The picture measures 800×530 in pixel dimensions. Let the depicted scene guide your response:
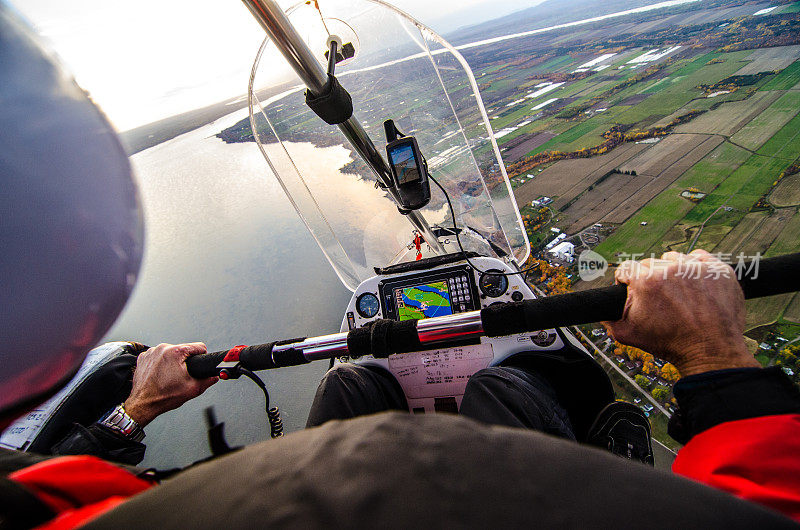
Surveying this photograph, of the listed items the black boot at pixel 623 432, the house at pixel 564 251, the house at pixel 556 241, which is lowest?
the house at pixel 564 251

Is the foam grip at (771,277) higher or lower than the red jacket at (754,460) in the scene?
higher

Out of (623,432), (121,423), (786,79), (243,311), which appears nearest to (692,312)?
(623,432)

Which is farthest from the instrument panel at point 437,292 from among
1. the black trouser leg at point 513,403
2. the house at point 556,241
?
the house at point 556,241

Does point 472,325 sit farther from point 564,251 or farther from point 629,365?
point 564,251

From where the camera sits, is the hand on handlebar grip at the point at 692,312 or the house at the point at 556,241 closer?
the hand on handlebar grip at the point at 692,312

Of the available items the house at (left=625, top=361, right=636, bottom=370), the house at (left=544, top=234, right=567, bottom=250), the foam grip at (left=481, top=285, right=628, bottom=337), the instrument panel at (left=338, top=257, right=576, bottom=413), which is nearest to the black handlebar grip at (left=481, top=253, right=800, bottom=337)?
the foam grip at (left=481, top=285, right=628, bottom=337)

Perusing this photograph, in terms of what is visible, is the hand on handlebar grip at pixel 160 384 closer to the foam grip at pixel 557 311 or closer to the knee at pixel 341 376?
the knee at pixel 341 376

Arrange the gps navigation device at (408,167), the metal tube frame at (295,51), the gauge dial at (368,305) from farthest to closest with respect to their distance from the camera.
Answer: the gauge dial at (368,305) → the gps navigation device at (408,167) → the metal tube frame at (295,51)
